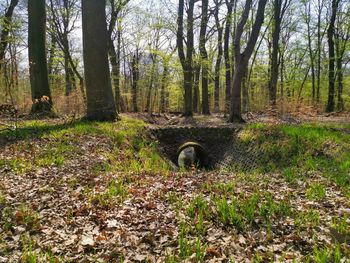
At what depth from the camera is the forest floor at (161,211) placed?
2852 millimetres

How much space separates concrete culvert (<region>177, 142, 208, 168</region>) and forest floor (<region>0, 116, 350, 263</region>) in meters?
3.46

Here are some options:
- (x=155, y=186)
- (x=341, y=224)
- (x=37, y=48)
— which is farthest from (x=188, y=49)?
(x=341, y=224)

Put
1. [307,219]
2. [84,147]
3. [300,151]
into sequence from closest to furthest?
[307,219], [84,147], [300,151]

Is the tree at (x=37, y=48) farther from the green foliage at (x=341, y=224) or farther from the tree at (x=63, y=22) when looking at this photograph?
the green foliage at (x=341, y=224)

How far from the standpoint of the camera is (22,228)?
318 cm

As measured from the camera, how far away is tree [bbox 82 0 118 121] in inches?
369

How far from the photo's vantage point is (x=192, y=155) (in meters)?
9.62

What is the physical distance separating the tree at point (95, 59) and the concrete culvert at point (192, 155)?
2.97 m

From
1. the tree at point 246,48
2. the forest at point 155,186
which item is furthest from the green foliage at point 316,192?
the tree at point 246,48

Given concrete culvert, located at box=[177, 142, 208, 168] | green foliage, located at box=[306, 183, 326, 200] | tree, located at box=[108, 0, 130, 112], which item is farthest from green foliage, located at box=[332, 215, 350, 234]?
tree, located at box=[108, 0, 130, 112]

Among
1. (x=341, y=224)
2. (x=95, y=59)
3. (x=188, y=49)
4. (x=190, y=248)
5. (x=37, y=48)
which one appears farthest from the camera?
(x=188, y=49)

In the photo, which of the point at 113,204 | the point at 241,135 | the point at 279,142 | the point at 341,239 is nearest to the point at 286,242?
the point at 341,239

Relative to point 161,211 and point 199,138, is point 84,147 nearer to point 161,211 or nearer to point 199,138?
point 161,211

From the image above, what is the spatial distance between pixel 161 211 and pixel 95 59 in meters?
7.19
